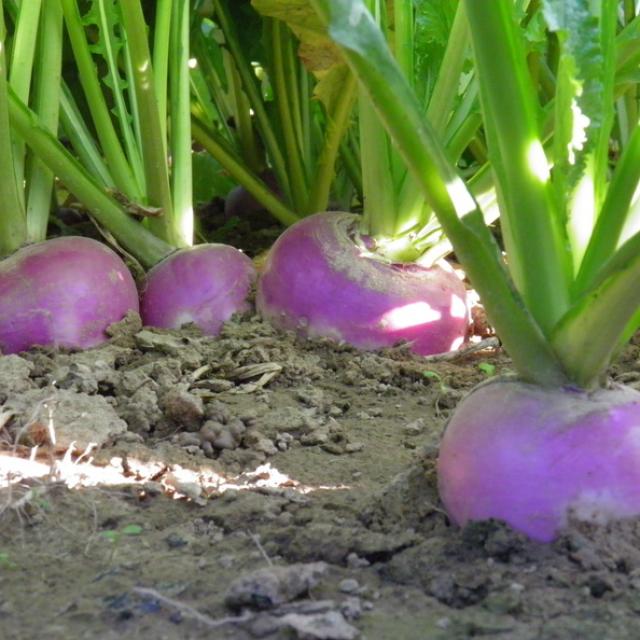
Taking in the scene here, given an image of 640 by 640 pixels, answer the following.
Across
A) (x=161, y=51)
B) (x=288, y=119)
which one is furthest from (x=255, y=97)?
(x=161, y=51)

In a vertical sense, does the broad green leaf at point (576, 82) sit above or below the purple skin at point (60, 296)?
above

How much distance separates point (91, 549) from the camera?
3.86 ft

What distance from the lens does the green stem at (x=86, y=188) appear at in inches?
89.4

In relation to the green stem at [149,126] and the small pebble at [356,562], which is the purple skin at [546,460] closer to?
the small pebble at [356,562]

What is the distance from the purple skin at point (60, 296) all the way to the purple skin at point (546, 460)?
1.13 m

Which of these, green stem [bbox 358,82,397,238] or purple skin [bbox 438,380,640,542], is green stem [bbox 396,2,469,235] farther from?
purple skin [bbox 438,380,640,542]

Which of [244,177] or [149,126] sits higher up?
[149,126]

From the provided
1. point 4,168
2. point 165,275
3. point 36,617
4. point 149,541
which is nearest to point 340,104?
point 165,275

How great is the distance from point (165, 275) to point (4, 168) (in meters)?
0.40

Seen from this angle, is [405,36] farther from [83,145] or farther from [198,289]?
[83,145]

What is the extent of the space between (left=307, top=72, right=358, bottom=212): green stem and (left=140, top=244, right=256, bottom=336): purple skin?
49cm

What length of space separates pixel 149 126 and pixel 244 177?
0.59m

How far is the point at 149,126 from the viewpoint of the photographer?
228 centimetres

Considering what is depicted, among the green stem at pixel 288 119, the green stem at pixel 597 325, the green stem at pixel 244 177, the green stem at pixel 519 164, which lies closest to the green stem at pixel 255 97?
the green stem at pixel 288 119
